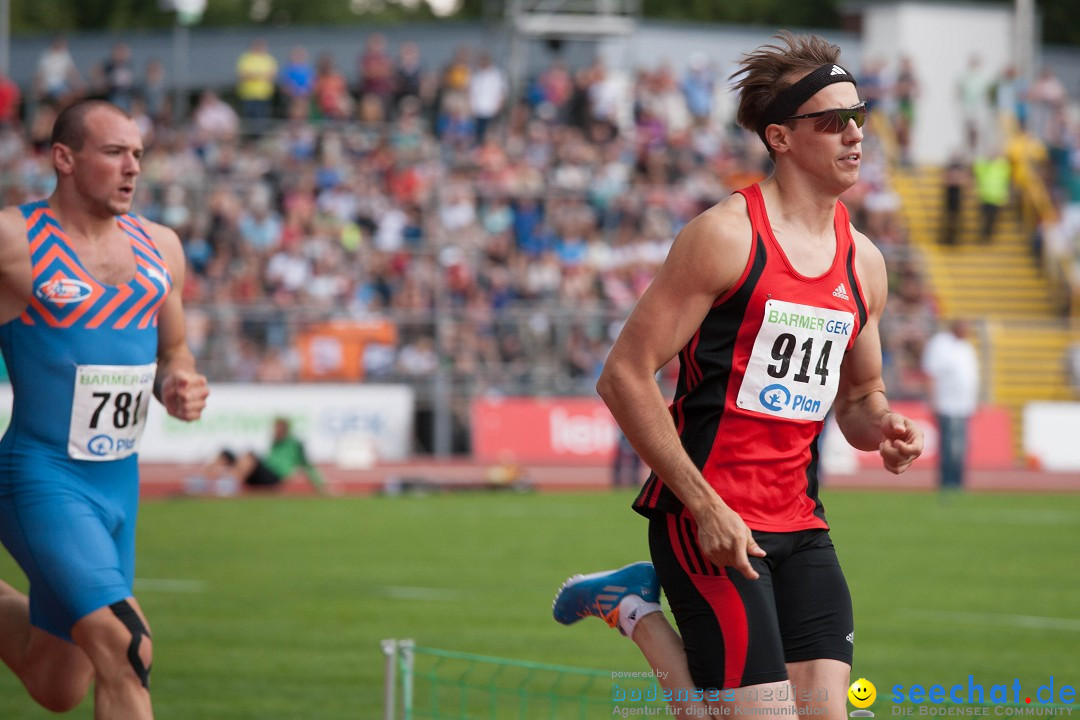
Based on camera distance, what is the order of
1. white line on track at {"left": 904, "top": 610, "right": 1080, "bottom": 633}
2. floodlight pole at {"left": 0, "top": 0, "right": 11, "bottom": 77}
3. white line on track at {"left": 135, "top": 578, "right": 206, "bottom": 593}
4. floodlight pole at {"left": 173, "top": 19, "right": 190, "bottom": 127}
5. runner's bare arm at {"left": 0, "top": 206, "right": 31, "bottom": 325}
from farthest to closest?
floodlight pole at {"left": 0, "top": 0, "right": 11, "bottom": 77}
floodlight pole at {"left": 173, "top": 19, "right": 190, "bottom": 127}
white line on track at {"left": 135, "top": 578, "right": 206, "bottom": 593}
white line on track at {"left": 904, "top": 610, "right": 1080, "bottom": 633}
runner's bare arm at {"left": 0, "top": 206, "right": 31, "bottom": 325}

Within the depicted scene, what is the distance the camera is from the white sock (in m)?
5.51

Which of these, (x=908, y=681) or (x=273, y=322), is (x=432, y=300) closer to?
(x=273, y=322)

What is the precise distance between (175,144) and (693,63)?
11.6 metres

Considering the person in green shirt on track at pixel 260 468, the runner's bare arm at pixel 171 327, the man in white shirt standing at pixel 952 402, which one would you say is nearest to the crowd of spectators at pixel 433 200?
the person in green shirt on track at pixel 260 468

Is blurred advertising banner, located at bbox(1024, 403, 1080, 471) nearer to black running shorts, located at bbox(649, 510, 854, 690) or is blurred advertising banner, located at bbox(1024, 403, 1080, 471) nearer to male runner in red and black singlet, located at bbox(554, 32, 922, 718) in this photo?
male runner in red and black singlet, located at bbox(554, 32, 922, 718)

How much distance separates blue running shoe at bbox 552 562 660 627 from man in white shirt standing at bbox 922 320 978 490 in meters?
17.4

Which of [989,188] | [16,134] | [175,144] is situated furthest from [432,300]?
[989,188]

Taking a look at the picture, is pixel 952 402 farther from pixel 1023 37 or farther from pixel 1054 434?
pixel 1023 37

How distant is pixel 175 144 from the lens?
29.2 m

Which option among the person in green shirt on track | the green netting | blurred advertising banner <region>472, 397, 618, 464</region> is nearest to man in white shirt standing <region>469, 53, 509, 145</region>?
blurred advertising banner <region>472, 397, 618, 464</region>

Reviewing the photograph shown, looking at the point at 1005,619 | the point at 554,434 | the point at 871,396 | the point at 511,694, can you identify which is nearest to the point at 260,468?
the point at 554,434

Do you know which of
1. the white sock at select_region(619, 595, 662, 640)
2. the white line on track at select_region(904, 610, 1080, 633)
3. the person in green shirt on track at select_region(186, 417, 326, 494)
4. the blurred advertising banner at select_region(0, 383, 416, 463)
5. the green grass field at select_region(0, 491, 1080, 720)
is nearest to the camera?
the white sock at select_region(619, 595, 662, 640)

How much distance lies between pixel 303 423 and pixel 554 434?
402 cm

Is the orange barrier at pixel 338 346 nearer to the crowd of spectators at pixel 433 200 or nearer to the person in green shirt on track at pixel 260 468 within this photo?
the crowd of spectators at pixel 433 200
